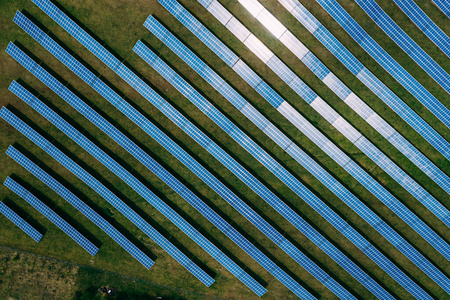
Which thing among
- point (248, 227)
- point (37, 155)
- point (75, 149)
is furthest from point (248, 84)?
point (37, 155)

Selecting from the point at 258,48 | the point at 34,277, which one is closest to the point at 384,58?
the point at 258,48

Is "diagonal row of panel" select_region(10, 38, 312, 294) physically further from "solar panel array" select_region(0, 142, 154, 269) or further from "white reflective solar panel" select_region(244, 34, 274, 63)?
"white reflective solar panel" select_region(244, 34, 274, 63)

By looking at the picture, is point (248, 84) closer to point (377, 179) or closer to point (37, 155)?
point (377, 179)

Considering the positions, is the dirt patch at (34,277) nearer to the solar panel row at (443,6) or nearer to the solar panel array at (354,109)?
the solar panel array at (354,109)

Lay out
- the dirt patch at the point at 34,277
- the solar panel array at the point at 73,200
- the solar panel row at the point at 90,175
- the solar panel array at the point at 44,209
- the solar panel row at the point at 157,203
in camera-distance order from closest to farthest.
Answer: the solar panel row at the point at 157,203
the solar panel row at the point at 90,175
the solar panel array at the point at 73,200
the solar panel array at the point at 44,209
the dirt patch at the point at 34,277

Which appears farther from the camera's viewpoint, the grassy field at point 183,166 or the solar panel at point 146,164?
the solar panel at point 146,164

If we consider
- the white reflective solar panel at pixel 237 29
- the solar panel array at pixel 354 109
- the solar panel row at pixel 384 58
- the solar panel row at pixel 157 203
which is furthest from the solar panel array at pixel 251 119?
the solar panel row at pixel 384 58
